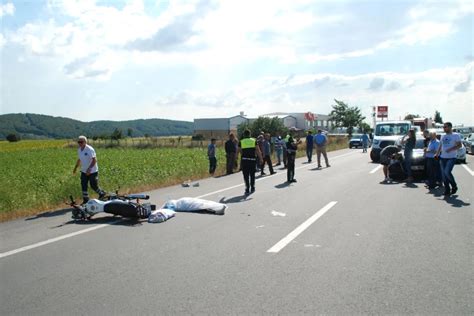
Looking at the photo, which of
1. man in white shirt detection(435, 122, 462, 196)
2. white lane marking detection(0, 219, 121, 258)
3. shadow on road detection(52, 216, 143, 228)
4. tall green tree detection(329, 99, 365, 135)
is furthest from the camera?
tall green tree detection(329, 99, 365, 135)

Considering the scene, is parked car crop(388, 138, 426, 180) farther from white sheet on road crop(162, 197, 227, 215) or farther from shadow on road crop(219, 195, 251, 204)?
white sheet on road crop(162, 197, 227, 215)

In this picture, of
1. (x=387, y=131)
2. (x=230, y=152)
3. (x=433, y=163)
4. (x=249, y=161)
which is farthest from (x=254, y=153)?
(x=387, y=131)

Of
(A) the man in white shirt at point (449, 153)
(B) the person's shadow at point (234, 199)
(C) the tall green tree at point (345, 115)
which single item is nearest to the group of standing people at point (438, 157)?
(A) the man in white shirt at point (449, 153)

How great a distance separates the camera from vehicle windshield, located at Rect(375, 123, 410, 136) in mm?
28688

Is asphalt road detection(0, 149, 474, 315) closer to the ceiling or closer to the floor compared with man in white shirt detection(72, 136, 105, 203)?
closer to the floor

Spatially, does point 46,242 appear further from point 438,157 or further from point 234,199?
point 438,157

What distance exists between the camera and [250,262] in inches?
248

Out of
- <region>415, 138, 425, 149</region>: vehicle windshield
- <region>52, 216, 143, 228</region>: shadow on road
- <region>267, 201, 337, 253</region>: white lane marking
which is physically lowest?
<region>267, 201, 337, 253</region>: white lane marking

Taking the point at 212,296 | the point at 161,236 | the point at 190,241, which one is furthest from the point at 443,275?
the point at 161,236

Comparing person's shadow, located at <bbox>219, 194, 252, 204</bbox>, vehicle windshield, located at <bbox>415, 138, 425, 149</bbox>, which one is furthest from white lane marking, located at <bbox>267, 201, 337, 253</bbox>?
vehicle windshield, located at <bbox>415, 138, 425, 149</bbox>

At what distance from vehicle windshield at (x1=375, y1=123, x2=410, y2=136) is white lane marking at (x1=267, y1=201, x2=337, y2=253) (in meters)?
18.8

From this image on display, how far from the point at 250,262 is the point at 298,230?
7.36 feet

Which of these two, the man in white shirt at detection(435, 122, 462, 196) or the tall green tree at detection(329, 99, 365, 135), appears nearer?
the man in white shirt at detection(435, 122, 462, 196)

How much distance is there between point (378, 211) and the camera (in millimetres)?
10328
